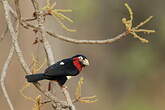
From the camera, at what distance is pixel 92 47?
1130cm

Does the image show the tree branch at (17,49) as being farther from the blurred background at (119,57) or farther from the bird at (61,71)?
the blurred background at (119,57)

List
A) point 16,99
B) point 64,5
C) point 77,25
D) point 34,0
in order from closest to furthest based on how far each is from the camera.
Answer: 1. point 34,0
2. point 16,99
3. point 64,5
4. point 77,25

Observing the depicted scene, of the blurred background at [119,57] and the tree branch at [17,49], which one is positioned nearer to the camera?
the tree branch at [17,49]

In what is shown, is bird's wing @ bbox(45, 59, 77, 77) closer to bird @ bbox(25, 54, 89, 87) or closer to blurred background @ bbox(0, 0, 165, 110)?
bird @ bbox(25, 54, 89, 87)

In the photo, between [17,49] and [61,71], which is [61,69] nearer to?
[61,71]

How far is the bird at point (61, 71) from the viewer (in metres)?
2.24

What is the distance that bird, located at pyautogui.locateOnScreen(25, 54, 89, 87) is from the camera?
2241 mm

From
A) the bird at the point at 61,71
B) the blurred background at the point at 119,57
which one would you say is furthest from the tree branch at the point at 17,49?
the blurred background at the point at 119,57

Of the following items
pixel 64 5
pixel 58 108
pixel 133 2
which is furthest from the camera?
pixel 133 2

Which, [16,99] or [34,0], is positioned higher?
[34,0]

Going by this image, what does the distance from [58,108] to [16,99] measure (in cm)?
562

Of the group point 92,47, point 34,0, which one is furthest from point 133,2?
point 34,0

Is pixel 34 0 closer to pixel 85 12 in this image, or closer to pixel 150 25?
pixel 150 25

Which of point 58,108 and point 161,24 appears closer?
point 58,108
